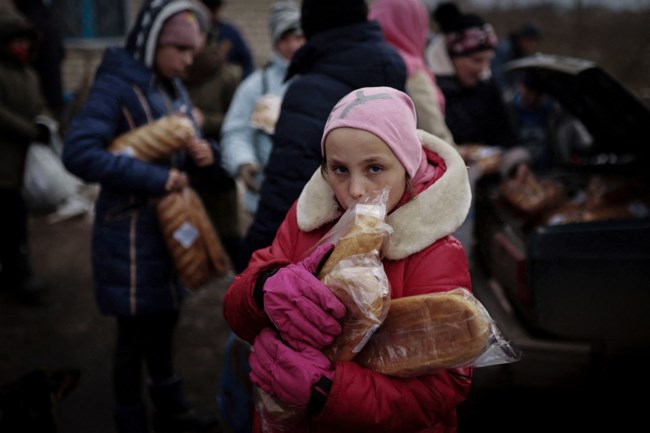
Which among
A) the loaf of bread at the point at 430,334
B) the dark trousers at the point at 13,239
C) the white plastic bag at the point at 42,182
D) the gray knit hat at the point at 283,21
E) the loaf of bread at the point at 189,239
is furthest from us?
the white plastic bag at the point at 42,182

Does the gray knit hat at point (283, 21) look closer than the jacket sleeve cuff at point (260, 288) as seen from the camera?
No

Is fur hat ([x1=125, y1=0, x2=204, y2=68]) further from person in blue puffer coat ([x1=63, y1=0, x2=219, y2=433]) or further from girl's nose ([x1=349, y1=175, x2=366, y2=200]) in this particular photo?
girl's nose ([x1=349, y1=175, x2=366, y2=200])

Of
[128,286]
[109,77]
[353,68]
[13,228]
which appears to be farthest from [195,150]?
[13,228]

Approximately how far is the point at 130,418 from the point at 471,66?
9.33 ft

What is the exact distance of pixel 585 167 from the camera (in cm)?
464

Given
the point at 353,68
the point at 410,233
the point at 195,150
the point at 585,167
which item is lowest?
the point at 585,167

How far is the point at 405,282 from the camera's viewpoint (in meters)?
1.72

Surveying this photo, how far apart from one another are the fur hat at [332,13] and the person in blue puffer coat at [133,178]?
0.74 metres

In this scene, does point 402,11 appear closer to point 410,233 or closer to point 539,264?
point 539,264

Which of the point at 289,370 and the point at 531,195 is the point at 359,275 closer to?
the point at 289,370

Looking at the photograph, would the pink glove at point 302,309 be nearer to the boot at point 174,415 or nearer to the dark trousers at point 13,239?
the boot at point 174,415

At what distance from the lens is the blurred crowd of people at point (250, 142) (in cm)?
181

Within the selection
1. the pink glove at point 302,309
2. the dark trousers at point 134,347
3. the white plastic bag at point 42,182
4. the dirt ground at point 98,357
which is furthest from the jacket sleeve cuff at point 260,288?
the white plastic bag at point 42,182

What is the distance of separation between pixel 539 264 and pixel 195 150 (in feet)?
5.85
